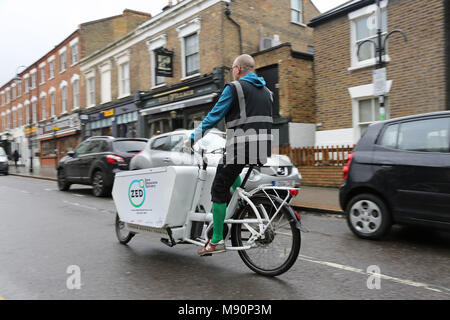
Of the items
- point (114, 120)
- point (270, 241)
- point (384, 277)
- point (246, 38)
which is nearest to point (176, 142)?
point (270, 241)

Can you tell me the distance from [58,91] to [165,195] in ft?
104

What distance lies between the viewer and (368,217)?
536 centimetres

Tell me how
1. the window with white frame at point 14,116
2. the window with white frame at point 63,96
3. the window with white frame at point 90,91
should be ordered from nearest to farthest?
the window with white frame at point 90,91 → the window with white frame at point 63,96 → the window with white frame at point 14,116

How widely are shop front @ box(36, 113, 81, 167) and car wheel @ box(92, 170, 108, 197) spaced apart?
1780cm

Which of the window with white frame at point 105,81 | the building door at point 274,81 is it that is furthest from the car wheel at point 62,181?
the window with white frame at point 105,81

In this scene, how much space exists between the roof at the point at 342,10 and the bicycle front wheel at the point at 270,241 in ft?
34.8

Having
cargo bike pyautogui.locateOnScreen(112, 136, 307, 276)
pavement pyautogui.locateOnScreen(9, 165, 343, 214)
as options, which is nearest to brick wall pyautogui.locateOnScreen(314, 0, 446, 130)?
pavement pyautogui.locateOnScreen(9, 165, 343, 214)

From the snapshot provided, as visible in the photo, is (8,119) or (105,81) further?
(8,119)

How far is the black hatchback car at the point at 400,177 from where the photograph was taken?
15.3 ft

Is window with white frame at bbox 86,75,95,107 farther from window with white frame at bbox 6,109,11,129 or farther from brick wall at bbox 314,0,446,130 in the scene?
window with white frame at bbox 6,109,11,129

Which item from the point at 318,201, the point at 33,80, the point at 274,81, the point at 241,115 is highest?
the point at 33,80

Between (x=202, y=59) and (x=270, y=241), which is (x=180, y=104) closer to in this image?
(x=202, y=59)

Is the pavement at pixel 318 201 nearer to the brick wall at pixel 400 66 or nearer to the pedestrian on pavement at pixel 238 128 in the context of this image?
the brick wall at pixel 400 66

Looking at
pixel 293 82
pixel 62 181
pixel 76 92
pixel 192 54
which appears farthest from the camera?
pixel 76 92
